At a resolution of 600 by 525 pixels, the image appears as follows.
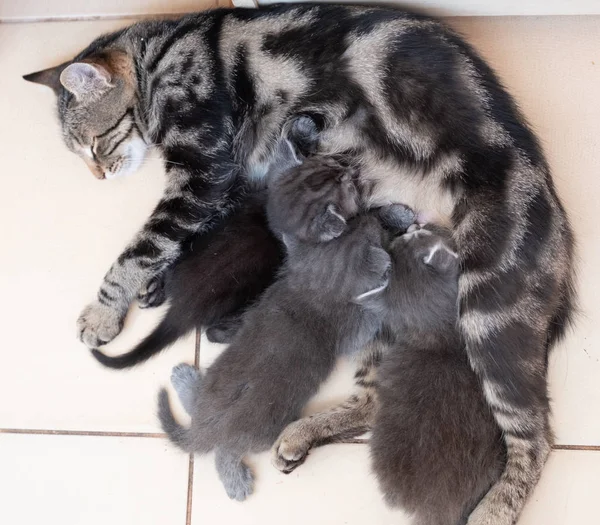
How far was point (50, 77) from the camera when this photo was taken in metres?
1.85

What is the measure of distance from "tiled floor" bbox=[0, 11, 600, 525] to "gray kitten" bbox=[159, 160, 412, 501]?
0.62 feet

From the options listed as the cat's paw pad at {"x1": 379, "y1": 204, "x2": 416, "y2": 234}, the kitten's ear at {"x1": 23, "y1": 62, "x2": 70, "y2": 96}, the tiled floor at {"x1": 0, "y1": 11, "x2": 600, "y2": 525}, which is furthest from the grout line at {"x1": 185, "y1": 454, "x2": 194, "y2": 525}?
the kitten's ear at {"x1": 23, "y1": 62, "x2": 70, "y2": 96}

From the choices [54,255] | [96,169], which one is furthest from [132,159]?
[54,255]

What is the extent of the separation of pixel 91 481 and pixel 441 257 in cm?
119

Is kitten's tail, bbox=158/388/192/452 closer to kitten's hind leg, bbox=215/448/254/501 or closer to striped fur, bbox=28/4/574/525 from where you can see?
kitten's hind leg, bbox=215/448/254/501

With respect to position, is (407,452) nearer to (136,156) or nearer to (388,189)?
(388,189)

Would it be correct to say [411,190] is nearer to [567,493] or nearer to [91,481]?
[567,493]

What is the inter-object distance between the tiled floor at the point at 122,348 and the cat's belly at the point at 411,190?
1.56ft

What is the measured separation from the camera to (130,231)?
1863 millimetres

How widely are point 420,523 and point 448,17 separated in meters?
1.48

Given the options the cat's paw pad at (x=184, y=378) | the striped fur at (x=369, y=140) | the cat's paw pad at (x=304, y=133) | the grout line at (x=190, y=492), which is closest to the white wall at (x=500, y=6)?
the striped fur at (x=369, y=140)

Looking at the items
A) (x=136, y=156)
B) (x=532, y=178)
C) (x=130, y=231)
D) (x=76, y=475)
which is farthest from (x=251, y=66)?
(x=76, y=475)

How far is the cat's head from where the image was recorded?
5.76 ft

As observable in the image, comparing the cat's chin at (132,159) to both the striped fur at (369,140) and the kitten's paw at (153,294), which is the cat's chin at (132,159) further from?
the kitten's paw at (153,294)
